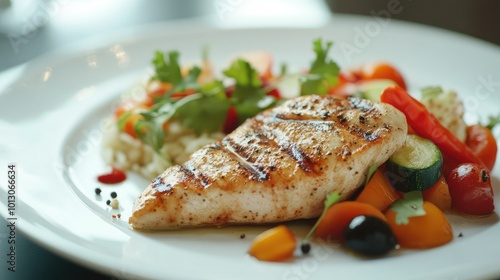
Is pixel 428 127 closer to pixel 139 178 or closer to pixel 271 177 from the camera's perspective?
pixel 271 177

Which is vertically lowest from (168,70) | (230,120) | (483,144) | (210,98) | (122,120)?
(483,144)

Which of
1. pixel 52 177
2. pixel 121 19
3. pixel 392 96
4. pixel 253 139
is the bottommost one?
pixel 392 96

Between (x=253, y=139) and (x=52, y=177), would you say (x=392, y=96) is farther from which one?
(x=52, y=177)

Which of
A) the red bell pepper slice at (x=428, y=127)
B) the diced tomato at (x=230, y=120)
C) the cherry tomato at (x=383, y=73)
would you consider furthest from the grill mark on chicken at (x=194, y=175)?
the cherry tomato at (x=383, y=73)

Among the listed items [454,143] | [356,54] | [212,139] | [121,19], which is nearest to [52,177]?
[212,139]

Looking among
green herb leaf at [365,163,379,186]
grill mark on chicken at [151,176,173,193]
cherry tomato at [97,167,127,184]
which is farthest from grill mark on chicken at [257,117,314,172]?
cherry tomato at [97,167,127,184]

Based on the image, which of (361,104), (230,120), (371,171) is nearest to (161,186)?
(371,171)
